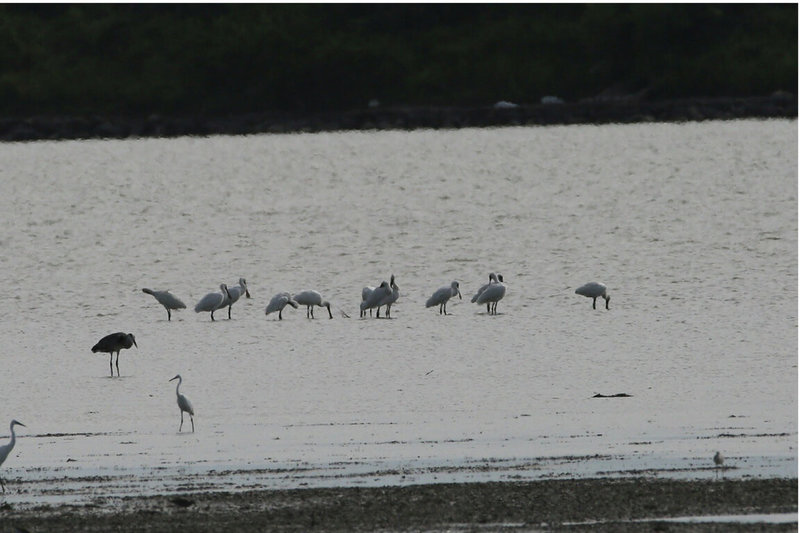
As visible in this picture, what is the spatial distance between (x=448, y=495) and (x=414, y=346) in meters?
9.24

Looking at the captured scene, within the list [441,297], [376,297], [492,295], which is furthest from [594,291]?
[376,297]

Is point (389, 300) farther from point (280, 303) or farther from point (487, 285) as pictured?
point (487, 285)

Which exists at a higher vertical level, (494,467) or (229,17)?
(229,17)

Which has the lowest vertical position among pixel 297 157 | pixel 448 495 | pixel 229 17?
pixel 448 495

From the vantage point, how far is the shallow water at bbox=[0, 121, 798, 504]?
508 inches

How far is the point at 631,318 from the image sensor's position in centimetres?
2273

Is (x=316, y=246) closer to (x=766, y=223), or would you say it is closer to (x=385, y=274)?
(x=385, y=274)

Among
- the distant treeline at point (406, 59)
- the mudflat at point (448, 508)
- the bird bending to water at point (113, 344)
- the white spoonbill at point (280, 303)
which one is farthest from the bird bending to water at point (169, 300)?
the distant treeline at point (406, 59)

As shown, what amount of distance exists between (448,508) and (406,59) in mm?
79471

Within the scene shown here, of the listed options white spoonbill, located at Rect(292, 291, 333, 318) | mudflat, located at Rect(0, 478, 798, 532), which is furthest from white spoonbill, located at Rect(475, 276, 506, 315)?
mudflat, located at Rect(0, 478, 798, 532)

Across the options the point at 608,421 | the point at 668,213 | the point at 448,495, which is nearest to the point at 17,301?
the point at 608,421

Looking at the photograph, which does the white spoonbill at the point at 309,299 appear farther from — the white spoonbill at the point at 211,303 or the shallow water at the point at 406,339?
the white spoonbill at the point at 211,303

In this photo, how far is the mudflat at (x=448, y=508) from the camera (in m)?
10.4

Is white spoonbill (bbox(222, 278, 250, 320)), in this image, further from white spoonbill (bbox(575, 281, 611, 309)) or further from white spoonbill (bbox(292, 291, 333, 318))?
white spoonbill (bbox(575, 281, 611, 309))
